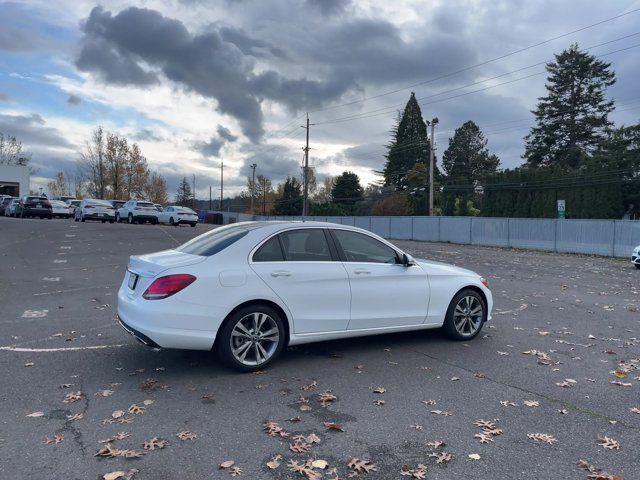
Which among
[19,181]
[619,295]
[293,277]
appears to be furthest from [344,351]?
[19,181]

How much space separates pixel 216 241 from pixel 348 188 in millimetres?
80857

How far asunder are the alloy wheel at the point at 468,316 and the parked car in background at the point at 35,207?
3808 centimetres

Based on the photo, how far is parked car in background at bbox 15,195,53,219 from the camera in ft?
126

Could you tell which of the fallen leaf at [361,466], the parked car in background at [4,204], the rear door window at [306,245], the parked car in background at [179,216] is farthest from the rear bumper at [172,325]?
the parked car in background at [4,204]

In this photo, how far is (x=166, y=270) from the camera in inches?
210

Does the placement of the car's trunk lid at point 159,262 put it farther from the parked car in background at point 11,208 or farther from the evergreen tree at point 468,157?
the evergreen tree at point 468,157

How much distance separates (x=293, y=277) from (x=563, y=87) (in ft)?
205

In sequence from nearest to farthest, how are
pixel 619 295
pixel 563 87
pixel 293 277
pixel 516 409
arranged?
1. pixel 516 409
2. pixel 293 277
3. pixel 619 295
4. pixel 563 87

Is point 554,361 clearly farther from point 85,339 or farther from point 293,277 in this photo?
point 85,339

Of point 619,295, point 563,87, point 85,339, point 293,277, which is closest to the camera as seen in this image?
point 293,277

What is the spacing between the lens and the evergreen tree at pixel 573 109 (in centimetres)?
5797

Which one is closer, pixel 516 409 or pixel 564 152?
pixel 516 409

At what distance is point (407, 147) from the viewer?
265ft

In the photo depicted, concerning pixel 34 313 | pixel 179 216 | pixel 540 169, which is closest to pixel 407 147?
pixel 540 169
